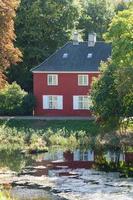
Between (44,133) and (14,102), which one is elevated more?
(14,102)

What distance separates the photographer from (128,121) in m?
48.8

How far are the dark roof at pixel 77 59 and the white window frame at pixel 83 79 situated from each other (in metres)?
0.65

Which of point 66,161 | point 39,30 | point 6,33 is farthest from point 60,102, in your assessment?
point 66,161

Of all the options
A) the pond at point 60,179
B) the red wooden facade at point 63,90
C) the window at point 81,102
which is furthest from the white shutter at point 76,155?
the red wooden facade at point 63,90

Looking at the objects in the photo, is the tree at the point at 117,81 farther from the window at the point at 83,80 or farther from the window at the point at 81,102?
the window at the point at 81,102

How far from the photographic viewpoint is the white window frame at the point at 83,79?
5819 centimetres

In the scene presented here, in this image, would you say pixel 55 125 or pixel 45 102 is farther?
pixel 45 102

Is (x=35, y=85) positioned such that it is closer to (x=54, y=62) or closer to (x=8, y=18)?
(x=54, y=62)

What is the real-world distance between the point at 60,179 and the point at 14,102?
22409 mm

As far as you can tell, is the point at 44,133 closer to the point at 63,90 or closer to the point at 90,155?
the point at 90,155

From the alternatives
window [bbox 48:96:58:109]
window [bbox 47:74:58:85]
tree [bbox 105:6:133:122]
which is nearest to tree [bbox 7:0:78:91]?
window [bbox 47:74:58:85]

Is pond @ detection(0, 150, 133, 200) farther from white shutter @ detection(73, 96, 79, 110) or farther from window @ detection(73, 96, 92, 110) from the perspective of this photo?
white shutter @ detection(73, 96, 79, 110)

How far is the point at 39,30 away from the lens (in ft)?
218

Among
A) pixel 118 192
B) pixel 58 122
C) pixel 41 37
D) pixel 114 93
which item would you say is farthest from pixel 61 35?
pixel 118 192
